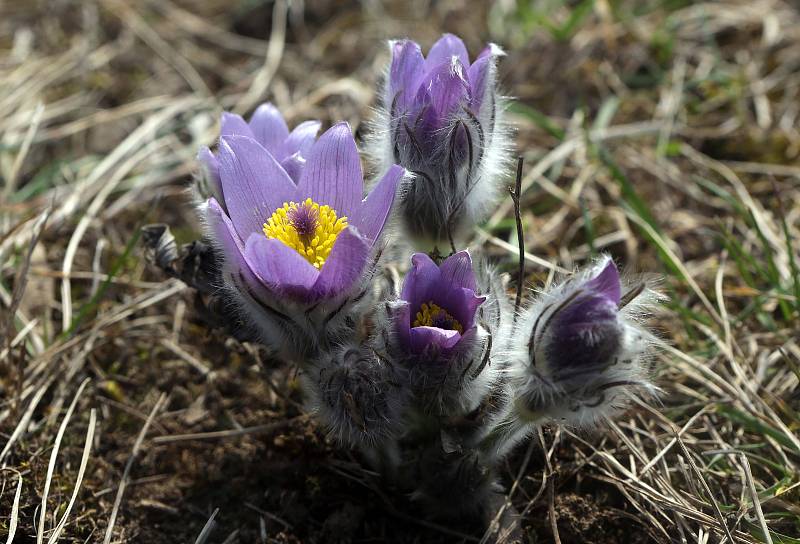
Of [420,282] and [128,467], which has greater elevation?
[420,282]

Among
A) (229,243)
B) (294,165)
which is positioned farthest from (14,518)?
(294,165)

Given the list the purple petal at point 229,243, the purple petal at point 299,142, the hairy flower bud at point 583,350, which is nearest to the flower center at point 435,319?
the hairy flower bud at point 583,350

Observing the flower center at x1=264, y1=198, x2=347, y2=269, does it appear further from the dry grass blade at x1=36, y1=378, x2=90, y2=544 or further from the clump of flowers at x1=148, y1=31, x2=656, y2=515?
the dry grass blade at x1=36, y1=378, x2=90, y2=544

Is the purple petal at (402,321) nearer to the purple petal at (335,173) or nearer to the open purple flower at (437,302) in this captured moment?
the open purple flower at (437,302)

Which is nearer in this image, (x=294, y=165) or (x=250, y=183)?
(x=250, y=183)

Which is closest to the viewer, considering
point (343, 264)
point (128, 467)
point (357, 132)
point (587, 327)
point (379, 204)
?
point (587, 327)

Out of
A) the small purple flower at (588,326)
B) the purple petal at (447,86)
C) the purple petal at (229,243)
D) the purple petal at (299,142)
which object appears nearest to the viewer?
the small purple flower at (588,326)

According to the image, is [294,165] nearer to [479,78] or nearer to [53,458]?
[479,78]

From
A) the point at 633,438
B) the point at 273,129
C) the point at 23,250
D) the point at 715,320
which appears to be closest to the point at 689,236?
the point at 715,320
